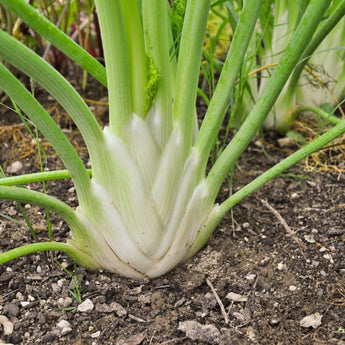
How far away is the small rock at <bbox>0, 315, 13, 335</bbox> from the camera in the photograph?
0.85m

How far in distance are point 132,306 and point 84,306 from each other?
0.08m

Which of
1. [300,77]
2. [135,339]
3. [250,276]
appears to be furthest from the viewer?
[300,77]

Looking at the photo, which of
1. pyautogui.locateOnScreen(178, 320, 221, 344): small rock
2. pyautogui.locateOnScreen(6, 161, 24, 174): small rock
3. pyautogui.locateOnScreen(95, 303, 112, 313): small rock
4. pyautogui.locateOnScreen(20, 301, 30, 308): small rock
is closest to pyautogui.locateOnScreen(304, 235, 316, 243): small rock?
pyautogui.locateOnScreen(178, 320, 221, 344): small rock

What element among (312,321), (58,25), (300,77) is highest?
(58,25)

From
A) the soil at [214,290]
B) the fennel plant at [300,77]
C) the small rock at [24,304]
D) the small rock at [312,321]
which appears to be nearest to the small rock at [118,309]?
the soil at [214,290]

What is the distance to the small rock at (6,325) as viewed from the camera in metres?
0.85

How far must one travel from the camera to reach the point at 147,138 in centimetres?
88

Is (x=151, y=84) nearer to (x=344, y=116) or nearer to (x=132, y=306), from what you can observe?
(x=132, y=306)

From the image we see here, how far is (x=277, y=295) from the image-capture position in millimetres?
914

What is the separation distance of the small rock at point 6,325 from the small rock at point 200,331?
0.28m

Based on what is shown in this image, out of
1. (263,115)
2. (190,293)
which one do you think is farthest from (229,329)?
(263,115)

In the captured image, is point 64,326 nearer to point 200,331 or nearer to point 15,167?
point 200,331

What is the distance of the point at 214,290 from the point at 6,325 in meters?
0.36

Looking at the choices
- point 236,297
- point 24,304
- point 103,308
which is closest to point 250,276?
point 236,297
